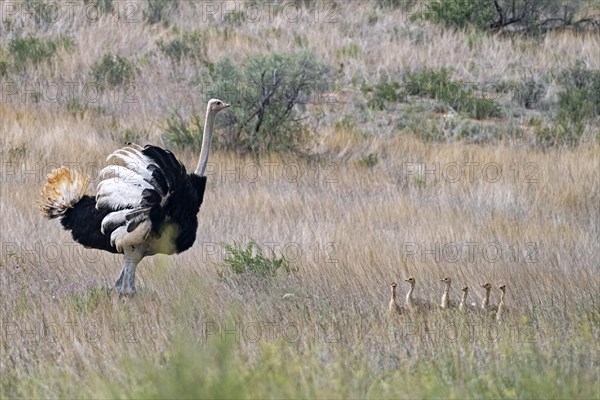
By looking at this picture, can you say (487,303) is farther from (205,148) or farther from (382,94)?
(382,94)

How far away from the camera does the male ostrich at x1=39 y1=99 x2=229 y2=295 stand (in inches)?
316

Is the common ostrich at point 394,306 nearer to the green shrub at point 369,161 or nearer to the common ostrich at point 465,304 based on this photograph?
the common ostrich at point 465,304

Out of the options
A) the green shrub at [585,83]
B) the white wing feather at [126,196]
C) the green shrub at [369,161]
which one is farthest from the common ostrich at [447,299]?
the green shrub at [585,83]

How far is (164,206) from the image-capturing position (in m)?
8.03

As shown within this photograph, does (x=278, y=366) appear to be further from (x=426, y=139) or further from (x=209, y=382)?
(x=426, y=139)

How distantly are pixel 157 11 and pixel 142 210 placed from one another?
691 inches

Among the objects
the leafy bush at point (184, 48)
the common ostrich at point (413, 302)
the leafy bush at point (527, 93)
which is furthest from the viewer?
the leafy bush at point (184, 48)

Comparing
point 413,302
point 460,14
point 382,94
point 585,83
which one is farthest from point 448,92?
point 413,302

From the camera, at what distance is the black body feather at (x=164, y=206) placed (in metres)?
8.02

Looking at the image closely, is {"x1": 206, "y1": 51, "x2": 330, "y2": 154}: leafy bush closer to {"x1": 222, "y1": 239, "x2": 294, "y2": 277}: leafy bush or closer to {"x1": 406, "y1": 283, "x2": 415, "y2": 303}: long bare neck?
{"x1": 222, "y1": 239, "x2": 294, "y2": 277}: leafy bush

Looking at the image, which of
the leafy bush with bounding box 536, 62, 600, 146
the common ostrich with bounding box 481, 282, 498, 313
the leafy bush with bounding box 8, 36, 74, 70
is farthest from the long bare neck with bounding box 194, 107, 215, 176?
the leafy bush with bounding box 8, 36, 74, 70

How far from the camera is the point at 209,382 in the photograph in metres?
4.36

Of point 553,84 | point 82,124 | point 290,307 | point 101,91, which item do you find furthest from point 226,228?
point 553,84

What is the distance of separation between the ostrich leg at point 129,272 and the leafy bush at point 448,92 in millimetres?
11739
